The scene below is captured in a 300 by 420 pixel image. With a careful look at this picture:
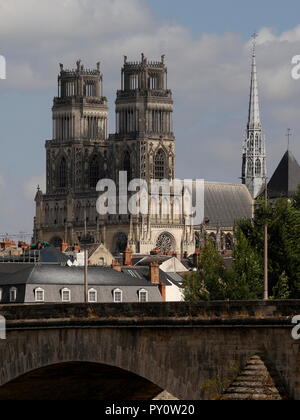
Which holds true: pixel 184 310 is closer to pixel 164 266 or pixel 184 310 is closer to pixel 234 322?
pixel 234 322

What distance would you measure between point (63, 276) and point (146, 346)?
4028cm

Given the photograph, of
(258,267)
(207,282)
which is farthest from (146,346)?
(207,282)

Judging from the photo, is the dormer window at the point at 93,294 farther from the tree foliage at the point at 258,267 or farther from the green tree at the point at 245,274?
the green tree at the point at 245,274

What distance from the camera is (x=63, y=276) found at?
90.2 metres

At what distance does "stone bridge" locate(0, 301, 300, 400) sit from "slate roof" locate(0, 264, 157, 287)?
32.4 metres

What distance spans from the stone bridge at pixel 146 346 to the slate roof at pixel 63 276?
32.4 metres

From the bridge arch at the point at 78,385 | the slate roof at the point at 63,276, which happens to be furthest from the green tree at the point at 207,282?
the bridge arch at the point at 78,385

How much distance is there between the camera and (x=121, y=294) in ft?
302

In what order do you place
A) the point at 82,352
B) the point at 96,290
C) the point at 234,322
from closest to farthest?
the point at 234,322 → the point at 82,352 → the point at 96,290

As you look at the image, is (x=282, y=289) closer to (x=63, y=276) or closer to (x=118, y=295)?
(x=118, y=295)
